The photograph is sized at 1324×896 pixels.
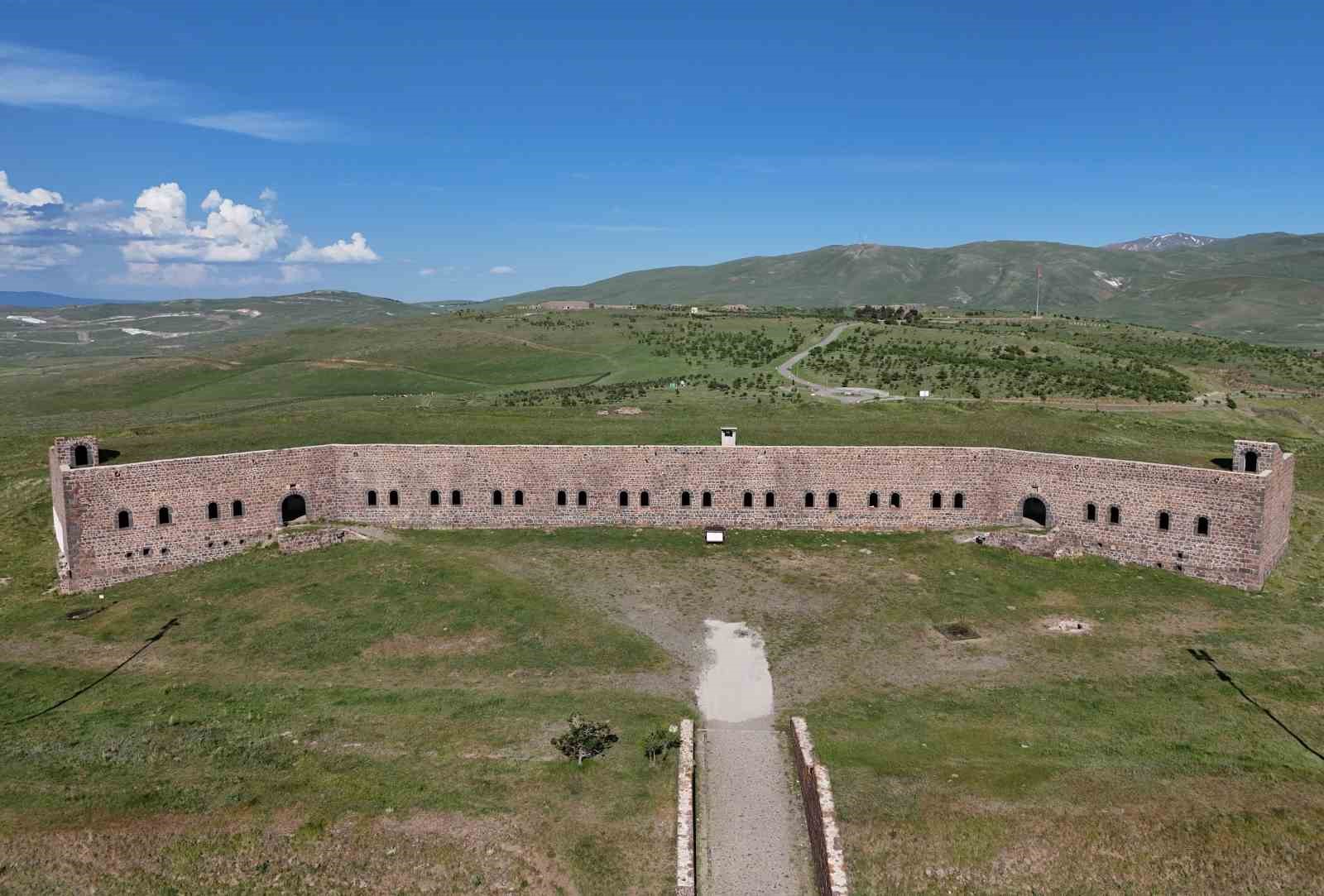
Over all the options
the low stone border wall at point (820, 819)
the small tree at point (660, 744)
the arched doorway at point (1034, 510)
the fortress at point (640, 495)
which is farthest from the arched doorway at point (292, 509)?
the arched doorway at point (1034, 510)

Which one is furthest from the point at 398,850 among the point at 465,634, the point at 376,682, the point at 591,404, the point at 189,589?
the point at 591,404

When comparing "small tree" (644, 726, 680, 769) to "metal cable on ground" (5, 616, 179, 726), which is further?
"metal cable on ground" (5, 616, 179, 726)

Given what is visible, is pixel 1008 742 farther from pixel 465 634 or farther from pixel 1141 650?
pixel 465 634

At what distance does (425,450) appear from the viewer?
37406mm

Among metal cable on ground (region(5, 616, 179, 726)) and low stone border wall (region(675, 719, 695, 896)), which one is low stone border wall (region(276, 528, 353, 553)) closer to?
metal cable on ground (region(5, 616, 179, 726))

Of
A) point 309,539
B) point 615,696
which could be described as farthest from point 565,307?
point 615,696

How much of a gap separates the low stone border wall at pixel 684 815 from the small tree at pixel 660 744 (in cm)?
22

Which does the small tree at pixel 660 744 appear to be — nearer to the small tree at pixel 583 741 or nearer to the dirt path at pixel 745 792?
the dirt path at pixel 745 792

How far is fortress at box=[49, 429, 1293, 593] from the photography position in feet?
107

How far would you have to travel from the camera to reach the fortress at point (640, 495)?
32.6 meters

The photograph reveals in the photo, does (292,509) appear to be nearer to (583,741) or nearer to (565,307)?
(583,741)

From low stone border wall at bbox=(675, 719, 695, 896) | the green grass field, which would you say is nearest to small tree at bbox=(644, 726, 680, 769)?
low stone border wall at bbox=(675, 719, 695, 896)

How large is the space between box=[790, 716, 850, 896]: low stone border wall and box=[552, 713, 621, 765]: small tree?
4.71 m

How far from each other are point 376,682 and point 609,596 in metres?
8.94
